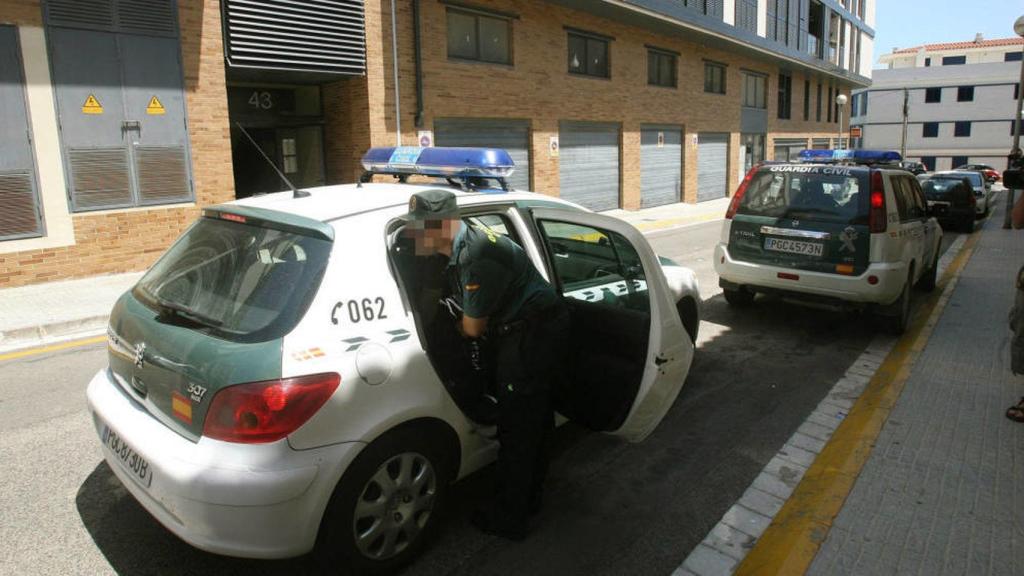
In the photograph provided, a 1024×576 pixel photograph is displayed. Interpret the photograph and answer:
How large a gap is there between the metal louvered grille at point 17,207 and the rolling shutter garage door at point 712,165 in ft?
67.9

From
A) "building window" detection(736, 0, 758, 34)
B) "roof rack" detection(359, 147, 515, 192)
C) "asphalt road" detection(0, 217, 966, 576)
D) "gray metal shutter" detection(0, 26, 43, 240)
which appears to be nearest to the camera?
"asphalt road" detection(0, 217, 966, 576)

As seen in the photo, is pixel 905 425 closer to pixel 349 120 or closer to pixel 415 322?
pixel 415 322

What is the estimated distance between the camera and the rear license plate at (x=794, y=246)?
21.8 ft

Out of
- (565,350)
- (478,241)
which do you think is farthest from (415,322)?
(565,350)

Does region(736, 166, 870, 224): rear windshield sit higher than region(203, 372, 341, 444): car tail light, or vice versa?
region(736, 166, 870, 224): rear windshield

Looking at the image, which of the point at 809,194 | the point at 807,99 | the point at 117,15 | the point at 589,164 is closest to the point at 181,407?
the point at 809,194

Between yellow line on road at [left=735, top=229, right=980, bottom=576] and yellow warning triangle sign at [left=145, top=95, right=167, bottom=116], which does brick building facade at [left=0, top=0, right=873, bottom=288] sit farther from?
yellow line on road at [left=735, top=229, right=980, bottom=576]

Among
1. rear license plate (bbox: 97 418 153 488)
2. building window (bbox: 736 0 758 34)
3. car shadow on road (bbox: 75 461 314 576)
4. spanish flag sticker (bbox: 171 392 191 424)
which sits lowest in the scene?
car shadow on road (bbox: 75 461 314 576)

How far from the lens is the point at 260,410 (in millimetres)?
2484

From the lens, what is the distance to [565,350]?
327 centimetres

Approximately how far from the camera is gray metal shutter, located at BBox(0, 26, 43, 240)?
920cm

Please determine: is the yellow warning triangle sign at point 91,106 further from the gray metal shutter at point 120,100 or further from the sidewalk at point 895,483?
the sidewalk at point 895,483

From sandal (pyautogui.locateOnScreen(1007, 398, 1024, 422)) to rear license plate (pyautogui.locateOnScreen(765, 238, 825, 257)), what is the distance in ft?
7.59

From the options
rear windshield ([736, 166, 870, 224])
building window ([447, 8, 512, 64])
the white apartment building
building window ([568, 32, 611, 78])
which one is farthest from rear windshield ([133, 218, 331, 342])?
the white apartment building
